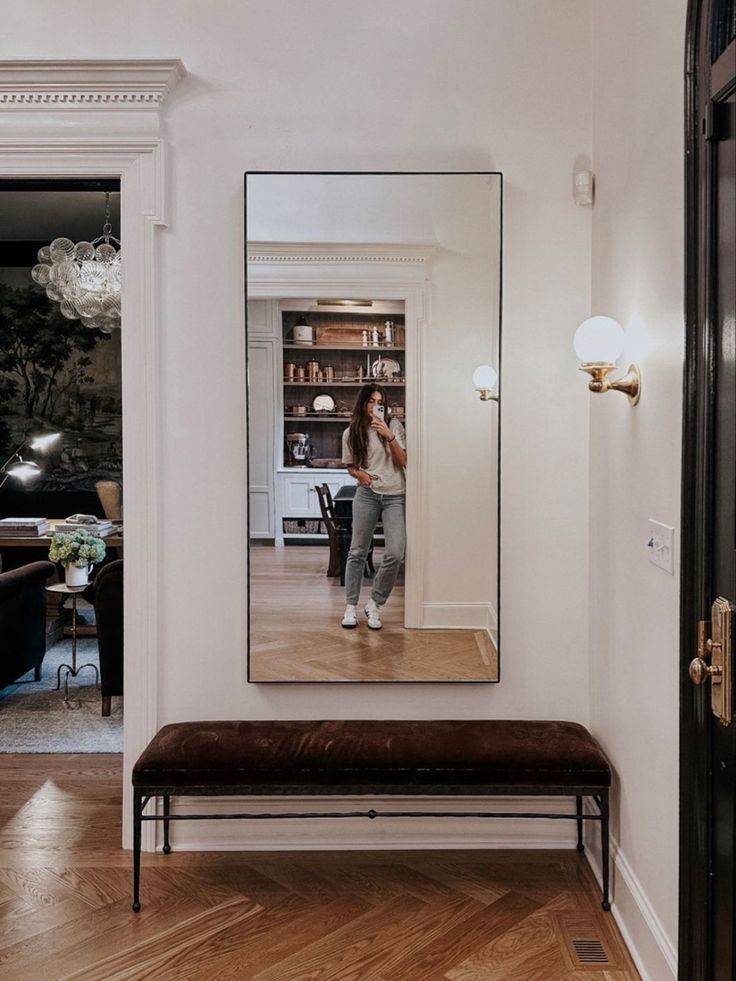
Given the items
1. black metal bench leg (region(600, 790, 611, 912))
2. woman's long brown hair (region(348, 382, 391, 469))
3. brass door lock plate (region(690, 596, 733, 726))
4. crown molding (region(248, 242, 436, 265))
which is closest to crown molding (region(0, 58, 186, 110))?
crown molding (region(248, 242, 436, 265))

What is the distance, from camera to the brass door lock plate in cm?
177

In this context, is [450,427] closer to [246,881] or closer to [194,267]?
[194,267]

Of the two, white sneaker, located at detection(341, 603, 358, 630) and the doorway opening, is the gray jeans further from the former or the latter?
the doorway opening

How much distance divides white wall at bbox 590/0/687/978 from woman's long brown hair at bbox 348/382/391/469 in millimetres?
738

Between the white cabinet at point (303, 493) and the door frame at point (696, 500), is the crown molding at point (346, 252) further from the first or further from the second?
the door frame at point (696, 500)

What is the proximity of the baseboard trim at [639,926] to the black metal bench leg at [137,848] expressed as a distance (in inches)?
55.1

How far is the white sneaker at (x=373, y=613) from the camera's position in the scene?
2.98 metres

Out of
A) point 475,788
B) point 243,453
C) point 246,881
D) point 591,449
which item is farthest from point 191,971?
point 591,449

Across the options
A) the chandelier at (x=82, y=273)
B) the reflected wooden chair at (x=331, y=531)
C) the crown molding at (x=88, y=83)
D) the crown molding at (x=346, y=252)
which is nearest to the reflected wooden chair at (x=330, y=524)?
the reflected wooden chair at (x=331, y=531)

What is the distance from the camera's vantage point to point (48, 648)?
576 cm

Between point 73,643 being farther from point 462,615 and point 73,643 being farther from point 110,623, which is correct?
point 462,615

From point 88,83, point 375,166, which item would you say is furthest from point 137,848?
point 88,83

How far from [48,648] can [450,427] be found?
3861mm

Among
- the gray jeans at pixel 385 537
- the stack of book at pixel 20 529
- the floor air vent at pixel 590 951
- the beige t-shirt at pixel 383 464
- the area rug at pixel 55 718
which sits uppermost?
the beige t-shirt at pixel 383 464
